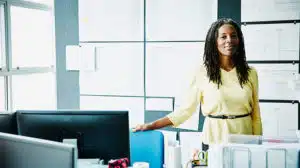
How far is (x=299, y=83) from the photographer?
8.98 feet

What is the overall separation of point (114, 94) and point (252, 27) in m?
1.38

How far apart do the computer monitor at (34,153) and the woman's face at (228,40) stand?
1.42 metres

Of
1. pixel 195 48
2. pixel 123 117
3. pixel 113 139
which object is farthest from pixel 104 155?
pixel 195 48

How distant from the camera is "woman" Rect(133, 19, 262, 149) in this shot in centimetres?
223

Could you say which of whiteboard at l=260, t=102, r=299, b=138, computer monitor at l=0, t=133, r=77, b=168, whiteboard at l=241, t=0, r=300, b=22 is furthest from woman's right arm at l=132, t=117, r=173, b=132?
whiteboard at l=241, t=0, r=300, b=22

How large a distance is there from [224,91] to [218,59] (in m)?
0.22

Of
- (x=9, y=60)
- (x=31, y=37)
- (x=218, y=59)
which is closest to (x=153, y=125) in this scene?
(x=218, y=59)

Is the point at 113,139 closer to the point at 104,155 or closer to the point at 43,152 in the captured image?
the point at 104,155

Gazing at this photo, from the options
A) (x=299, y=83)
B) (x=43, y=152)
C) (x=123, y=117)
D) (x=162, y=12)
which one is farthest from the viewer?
(x=162, y=12)

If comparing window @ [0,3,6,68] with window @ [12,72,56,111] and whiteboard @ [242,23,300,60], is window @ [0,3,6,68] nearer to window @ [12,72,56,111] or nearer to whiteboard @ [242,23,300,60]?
window @ [12,72,56,111]

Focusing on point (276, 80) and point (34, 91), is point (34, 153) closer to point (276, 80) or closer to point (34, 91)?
point (276, 80)

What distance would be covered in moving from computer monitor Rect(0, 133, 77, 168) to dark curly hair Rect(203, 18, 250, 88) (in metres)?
1.35

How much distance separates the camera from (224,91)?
224cm

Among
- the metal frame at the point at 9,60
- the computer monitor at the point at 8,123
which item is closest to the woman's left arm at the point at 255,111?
the computer monitor at the point at 8,123
